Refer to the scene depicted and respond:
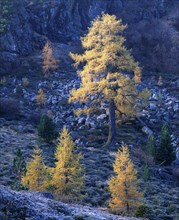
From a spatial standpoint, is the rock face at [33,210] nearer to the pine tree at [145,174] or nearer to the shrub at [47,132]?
the pine tree at [145,174]

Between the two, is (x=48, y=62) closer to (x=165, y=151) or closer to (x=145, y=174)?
(x=165, y=151)

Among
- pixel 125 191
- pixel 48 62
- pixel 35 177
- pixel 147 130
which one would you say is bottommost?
pixel 125 191

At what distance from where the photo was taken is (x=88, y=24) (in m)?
60.3

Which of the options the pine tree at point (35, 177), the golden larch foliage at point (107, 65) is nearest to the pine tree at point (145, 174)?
the pine tree at point (35, 177)

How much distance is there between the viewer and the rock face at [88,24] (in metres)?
48.3

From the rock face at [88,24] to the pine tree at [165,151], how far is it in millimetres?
26439

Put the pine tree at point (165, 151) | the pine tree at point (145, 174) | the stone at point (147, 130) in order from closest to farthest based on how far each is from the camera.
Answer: the pine tree at point (145, 174) < the pine tree at point (165, 151) < the stone at point (147, 130)

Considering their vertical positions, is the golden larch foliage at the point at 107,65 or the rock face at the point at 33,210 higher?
the golden larch foliage at the point at 107,65

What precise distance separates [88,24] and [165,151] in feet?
139

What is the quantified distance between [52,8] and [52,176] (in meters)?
44.5

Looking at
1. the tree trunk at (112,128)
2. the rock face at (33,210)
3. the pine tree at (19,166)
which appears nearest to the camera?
the rock face at (33,210)

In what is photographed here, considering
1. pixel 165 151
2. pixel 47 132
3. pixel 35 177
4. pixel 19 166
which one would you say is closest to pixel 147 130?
pixel 165 151

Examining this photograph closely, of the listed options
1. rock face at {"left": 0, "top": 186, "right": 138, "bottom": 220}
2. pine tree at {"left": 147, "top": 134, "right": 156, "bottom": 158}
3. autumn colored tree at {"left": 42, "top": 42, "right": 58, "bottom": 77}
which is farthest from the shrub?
autumn colored tree at {"left": 42, "top": 42, "right": 58, "bottom": 77}

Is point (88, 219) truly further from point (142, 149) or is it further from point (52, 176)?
point (142, 149)
